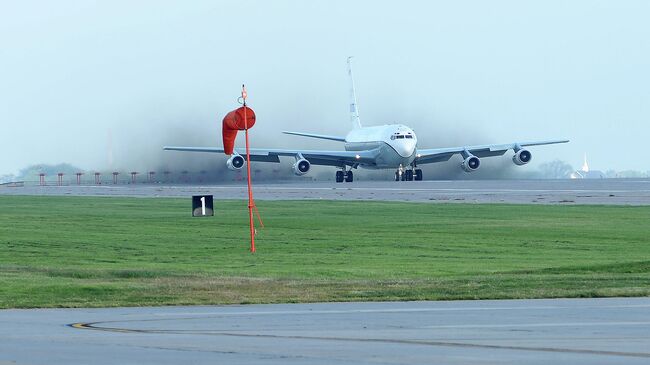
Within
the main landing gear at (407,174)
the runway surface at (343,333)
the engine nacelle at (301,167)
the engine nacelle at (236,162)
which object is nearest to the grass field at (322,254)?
the runway surface at (343,333)

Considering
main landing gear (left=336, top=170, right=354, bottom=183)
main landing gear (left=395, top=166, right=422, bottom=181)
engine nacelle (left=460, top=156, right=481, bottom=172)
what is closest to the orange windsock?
main landing gear (left=395, top=166, right=422, bottom=181)

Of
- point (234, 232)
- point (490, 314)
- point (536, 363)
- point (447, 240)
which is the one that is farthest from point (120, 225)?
point (536, 363)

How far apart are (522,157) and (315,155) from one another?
1512 centimetres

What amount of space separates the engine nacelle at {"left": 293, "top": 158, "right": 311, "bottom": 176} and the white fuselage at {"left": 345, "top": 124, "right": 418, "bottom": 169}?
424cm

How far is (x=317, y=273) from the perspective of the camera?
24.2m

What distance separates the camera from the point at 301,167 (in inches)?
3809

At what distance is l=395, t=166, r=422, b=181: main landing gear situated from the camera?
94750 mm

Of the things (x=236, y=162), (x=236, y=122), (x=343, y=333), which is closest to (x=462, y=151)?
(x=236, y=162)

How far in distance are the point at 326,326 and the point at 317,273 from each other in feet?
33.9

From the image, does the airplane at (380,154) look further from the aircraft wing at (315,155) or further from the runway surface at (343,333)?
the runway surface at (343,333)

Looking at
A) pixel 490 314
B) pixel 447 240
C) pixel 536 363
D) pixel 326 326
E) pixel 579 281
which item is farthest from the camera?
pixel 447 240

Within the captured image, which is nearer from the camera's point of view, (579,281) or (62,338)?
(62,338)

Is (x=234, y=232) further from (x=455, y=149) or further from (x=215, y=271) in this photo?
(x=455, y=149)

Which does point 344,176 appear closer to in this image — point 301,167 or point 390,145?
point 301,167
